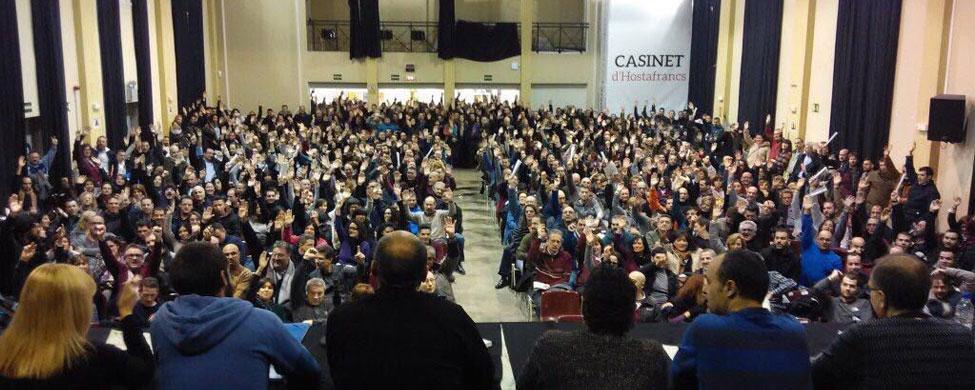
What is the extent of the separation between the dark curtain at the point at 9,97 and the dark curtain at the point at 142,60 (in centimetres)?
481

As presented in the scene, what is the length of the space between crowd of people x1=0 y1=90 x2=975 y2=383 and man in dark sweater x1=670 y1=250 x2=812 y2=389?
0.08 feet

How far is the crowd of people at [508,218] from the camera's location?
5.51 meters

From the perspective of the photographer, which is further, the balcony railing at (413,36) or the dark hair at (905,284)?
the balcony railing at (413,36)

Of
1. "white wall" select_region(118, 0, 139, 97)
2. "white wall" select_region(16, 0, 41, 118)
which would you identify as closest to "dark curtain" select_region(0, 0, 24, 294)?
"white wall" select_region(16, 0, 41, 118)

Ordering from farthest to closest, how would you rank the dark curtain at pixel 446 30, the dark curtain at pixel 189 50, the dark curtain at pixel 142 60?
the dark curtain at pixel 446 30
the dark curtain at pixel 189 50
the dark curtain at pixel 142 60

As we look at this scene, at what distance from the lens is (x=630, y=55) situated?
20.0 meters

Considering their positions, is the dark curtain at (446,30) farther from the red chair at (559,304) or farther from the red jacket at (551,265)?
the red chair at (559,304)

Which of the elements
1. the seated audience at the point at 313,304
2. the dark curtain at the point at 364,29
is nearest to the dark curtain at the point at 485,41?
the dark curtain at the point at 364,29

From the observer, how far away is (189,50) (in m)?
17.7

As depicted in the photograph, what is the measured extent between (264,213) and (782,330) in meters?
7.21

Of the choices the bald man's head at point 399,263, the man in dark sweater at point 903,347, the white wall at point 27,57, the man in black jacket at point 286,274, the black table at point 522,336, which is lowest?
the man in black jacket at point 286,274

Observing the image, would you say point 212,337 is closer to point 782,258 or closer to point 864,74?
point 782,258

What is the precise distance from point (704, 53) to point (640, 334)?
689 inches

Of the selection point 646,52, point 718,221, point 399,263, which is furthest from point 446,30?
point 399,263
